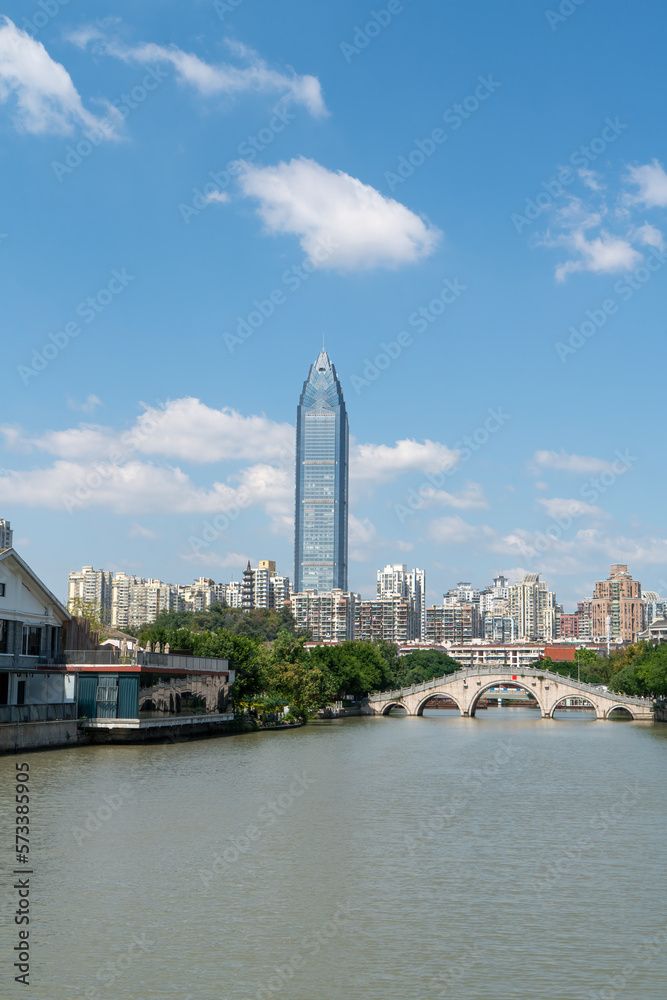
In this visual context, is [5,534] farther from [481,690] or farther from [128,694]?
[128,694]

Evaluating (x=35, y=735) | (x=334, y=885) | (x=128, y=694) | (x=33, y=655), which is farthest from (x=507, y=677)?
(x=334, y=885)

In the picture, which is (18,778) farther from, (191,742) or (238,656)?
(238,656)

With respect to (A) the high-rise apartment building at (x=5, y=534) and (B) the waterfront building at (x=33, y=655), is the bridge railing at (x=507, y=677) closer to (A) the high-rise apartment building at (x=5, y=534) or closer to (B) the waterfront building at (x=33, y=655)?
(B) the waterfront building at (x=33, y=655)

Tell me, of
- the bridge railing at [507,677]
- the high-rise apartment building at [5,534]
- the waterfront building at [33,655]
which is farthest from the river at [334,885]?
the high-rise apartment building at [5,534]

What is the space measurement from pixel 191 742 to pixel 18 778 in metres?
21.7

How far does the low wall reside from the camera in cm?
4288

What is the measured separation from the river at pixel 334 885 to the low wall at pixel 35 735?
1742 mm

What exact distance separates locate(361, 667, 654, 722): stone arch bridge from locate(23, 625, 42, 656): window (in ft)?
198

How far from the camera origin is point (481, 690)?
108188 mm

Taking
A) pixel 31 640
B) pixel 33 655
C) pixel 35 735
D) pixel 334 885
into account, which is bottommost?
pixel 35 735

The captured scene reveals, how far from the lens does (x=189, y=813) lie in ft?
96.7

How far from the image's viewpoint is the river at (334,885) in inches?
605

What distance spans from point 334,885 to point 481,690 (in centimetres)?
8931

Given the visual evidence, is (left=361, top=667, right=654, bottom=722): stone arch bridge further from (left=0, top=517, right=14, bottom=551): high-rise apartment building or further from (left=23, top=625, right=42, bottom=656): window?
(left=0, top=517, right=14, bottom=551): high-rise apartment building
